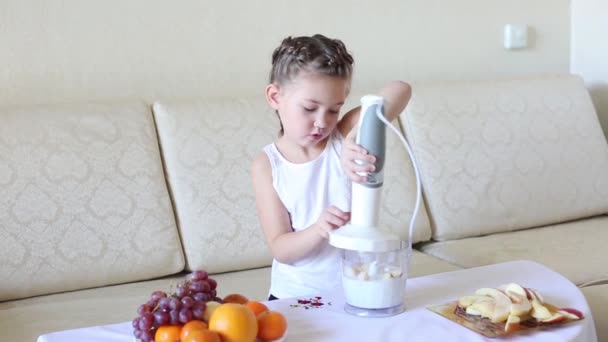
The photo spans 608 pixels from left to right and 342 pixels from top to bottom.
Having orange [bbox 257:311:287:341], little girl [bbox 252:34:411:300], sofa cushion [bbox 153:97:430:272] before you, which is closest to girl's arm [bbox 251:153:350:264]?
little girl [bbox 252:34:411:300]

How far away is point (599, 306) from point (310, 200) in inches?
32.3

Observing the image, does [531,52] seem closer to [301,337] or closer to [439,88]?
[439,88]

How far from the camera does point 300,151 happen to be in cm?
167

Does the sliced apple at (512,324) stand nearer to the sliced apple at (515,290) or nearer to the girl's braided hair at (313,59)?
the sliced apple at (515,290)

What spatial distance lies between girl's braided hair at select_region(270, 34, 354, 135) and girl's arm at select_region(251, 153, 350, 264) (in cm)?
20

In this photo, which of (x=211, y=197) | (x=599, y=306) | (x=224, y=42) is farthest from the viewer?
(x=224, y=42)

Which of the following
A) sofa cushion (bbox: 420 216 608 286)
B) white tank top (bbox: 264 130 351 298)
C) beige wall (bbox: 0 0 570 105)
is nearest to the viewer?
white tank top (bbox: 264 130 351 298)

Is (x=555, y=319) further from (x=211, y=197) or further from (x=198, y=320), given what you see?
(x=211, y=197)

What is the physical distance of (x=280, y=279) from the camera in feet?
5.47

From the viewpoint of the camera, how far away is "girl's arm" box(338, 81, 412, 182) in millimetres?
1295

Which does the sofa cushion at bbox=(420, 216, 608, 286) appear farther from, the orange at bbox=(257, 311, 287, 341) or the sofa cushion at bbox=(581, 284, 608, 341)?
the orange at bbox=(257, 311, 287, 341)

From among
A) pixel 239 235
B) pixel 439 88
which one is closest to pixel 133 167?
pixel 239 235

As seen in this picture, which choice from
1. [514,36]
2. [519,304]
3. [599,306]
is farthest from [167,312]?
[514,36]

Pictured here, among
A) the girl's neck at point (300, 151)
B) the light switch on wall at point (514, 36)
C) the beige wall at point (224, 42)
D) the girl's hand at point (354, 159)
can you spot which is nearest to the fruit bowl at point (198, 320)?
the girl's hand at point (354, 159)
